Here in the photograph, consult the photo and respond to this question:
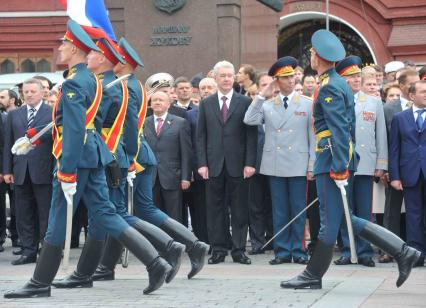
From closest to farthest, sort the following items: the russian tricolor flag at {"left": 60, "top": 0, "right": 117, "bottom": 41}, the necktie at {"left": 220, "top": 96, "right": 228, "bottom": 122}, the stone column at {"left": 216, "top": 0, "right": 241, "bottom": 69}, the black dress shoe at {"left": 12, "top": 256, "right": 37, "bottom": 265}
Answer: the russian tricolor flag at {"left": 60, "top": 0, "right": 117, "bottom": 41}
the necktie at {"left": 220, "top": 96, "right": 228, "bottom": 122}
the black dress shoe at {"left": 12, "top": 256, "right": 37, "bottom": 265}
the stone column at {"left": 216, "top": 0, "right": 241, "bottom": 69}

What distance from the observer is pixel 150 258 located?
953 cm

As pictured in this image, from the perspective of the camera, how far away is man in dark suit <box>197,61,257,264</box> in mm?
12828

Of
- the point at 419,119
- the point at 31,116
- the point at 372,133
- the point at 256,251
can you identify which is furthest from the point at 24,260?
the point at 419,119

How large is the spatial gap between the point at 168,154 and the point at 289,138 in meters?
1.47

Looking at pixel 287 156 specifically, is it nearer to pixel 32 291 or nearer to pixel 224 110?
pixel 224 110

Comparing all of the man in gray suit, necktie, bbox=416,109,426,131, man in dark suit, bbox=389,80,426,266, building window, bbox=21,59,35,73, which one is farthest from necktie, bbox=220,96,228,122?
building window, bbox=21,59,35,73

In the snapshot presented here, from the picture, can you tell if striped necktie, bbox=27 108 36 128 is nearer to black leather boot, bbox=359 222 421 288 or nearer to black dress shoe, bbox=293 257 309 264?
black dress shoe, bbox=293 257 309 264

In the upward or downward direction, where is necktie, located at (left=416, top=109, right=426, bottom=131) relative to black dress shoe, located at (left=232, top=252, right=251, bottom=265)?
upward

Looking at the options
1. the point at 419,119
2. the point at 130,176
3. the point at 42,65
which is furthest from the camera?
the point at 42,65

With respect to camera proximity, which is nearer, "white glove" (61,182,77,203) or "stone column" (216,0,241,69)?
"white glove" (61,182,77,203)

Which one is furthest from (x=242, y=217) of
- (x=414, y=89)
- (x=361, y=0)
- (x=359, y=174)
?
(x=361, y=0)

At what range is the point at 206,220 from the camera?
13953mm

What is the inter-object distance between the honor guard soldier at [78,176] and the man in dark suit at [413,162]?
392 centimetres

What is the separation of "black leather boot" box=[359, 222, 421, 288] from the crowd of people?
2.38 m
